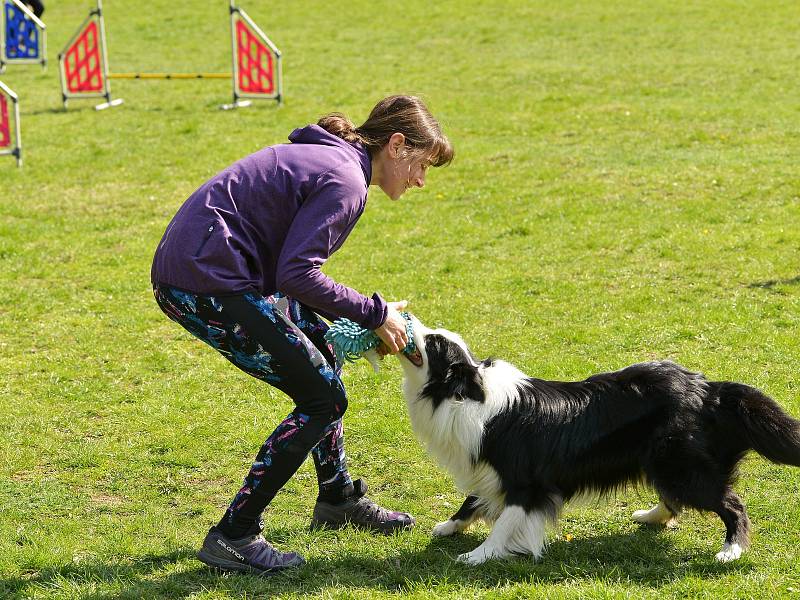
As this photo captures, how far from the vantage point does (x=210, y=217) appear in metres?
3.59

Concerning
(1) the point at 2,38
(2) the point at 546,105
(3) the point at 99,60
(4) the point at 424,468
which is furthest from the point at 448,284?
(1) the point at 2,38

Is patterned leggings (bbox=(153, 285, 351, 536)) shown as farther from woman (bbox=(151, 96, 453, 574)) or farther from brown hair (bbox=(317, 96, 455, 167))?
brown hair (bbox=(317, 96, 455, 167))

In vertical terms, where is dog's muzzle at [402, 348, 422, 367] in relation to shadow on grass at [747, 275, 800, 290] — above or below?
above

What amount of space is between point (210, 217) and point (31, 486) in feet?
7.24

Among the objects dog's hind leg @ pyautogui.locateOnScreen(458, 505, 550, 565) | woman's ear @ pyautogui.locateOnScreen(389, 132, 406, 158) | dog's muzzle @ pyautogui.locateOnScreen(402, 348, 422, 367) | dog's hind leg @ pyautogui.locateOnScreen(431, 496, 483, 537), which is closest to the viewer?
woman's ear @ pyautogui.locateOnScreen(389, 132, 406, 158)

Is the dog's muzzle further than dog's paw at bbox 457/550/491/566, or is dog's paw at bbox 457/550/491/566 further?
dog's paw at bbox 457/550/491/566

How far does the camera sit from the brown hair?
3.78 m

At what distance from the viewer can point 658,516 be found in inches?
173

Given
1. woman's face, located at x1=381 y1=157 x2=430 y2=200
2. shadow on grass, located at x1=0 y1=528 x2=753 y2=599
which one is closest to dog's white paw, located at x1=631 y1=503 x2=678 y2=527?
shadow on grass, located at x1=0 y1=528 x2=753 y2=599

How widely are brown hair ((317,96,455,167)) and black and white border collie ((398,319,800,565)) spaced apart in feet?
2.45

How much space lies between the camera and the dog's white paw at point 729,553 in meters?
4.06

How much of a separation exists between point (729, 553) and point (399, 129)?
2.22 m

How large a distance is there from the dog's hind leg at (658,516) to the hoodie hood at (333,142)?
1.97 m

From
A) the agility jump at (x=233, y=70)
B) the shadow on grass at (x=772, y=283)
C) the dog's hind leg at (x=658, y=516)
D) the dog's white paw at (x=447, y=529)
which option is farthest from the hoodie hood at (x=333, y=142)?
the agility jump at (x=233, y=70)
